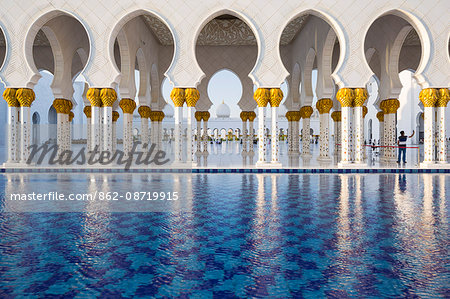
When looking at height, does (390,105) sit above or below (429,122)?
above

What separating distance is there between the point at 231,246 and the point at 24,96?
684cm

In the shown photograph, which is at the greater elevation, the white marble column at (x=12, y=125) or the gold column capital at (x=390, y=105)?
the gold column capital at (x=390, y=105)

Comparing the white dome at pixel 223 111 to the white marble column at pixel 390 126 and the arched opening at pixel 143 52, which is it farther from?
the white marble column at pixel 390 126

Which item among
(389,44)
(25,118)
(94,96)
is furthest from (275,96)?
(25,118)

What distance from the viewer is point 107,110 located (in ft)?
25.5

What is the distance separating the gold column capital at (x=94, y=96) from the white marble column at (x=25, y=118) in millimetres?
1277

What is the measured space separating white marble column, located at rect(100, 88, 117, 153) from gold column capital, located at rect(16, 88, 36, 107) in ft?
5.06

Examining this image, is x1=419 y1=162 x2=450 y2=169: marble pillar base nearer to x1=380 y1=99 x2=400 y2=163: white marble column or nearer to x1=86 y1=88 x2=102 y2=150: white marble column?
x1=380 y1=99 x2=400 y2=163: white marble column

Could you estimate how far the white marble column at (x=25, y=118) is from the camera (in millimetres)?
7523

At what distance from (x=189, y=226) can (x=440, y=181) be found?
4828mm


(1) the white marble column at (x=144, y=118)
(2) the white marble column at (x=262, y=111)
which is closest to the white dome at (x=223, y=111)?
(1) the white marble column at (x=144, y=118)

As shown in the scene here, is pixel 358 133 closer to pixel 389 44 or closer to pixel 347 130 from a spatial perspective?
pixel 347 130

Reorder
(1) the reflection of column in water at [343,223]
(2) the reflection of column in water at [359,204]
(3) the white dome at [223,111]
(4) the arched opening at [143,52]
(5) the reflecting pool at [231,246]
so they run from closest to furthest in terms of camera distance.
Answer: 1. (5) the reflecting pool at [231,246]
2. (1) the reflection of column in water at [343,223]
3. (2) the reflection of column in water at [359,204]
4. (4) the arched opening at [143,52]
5. (3) the white dome at [223,111]

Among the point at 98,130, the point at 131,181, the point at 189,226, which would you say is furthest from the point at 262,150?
the point at 189,226
